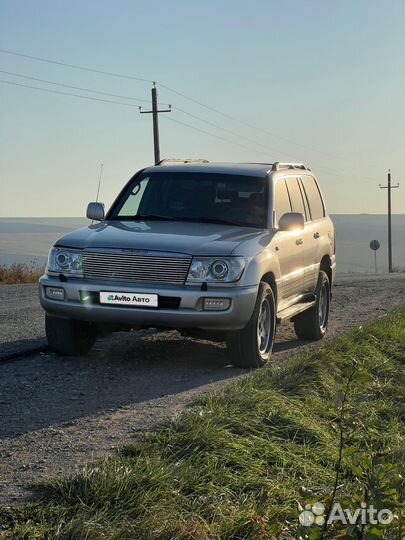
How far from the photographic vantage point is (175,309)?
7738mm

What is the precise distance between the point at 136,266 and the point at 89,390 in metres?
1.32

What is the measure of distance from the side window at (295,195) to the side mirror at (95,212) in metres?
2.21

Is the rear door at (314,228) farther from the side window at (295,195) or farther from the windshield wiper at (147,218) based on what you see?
the windshield wiper at (147,218)

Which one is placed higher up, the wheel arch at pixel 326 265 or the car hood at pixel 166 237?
the car hood at pixel 166 237

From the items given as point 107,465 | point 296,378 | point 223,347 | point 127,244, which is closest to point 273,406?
point 296,378

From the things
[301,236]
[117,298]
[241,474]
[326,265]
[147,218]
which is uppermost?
[147,218]

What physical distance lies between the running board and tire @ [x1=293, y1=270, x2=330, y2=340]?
7.0 inches

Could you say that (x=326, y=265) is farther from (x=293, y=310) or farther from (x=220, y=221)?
(x=220, y=221)

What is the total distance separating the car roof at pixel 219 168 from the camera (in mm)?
9484

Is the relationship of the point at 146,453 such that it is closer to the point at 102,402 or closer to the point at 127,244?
the point at 102,402

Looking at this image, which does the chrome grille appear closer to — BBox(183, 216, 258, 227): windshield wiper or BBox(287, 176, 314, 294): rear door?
BBox(183, 216, 258, 227): windshield wiper

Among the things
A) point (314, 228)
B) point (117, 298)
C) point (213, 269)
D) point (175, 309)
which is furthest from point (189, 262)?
point (314, 228)

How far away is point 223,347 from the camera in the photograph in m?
9.65

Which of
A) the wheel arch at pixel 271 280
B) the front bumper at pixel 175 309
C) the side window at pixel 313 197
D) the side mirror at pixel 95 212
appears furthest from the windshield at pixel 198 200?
the side window at pixel 313 197
